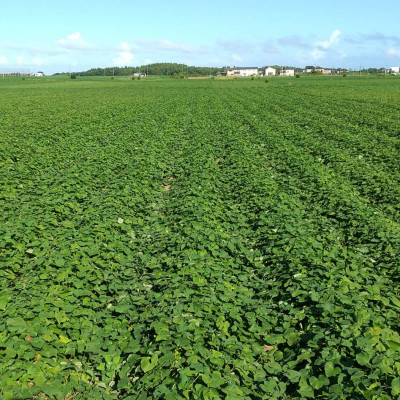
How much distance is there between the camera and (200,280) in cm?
653

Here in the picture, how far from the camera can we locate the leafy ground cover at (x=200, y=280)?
4.66 m

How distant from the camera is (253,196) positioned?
11.4 m

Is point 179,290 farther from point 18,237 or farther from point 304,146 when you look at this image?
point 304,146

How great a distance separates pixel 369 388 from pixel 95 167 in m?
12.3

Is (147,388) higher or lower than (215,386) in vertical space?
lower

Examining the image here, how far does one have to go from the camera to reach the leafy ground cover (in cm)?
466

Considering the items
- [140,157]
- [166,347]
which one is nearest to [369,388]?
[166,347]

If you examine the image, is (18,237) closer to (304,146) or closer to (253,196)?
(253,196)

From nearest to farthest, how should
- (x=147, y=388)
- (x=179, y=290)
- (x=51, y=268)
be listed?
(x=147, y=388) < (x=179, y=290) < (x=51, y=268)

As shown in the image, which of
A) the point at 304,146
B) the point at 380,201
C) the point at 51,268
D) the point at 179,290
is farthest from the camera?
the point at 304,146

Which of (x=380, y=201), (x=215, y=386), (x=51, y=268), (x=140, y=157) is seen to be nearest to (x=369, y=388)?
(x=215, y=386)

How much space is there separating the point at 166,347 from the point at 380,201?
8.74 meters

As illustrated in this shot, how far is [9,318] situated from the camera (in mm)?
5332

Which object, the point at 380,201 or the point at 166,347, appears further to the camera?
the point at 380,201
